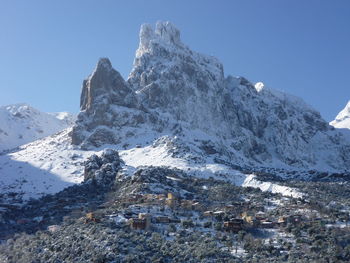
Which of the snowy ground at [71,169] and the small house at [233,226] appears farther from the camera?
the snowy ground at [71,169]

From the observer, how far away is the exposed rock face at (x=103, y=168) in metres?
130

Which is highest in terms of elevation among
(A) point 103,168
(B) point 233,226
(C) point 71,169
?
(C) point 71,169

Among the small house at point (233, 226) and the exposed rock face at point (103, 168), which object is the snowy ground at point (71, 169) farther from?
the small house at point (233, 226)

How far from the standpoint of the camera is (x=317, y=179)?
18388 centimetres

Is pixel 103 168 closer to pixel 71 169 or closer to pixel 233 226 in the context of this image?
pixel 71 169

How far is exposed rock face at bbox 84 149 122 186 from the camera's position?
427 feet

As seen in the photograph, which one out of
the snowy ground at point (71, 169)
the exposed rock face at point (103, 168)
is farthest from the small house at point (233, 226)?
the exposed rock face at point (103, 168)

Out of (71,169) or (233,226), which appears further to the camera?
(71,169)

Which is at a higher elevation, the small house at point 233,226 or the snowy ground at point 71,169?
the snowy ground at point 71,169

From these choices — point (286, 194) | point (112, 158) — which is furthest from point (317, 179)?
point (112, 158)

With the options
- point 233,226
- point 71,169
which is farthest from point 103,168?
point 233,226

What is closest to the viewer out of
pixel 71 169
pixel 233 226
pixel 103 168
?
pixel 233 226

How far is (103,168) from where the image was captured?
136 meters

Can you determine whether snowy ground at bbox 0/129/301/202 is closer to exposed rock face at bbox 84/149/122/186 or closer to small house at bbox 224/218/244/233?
exposed rock face at bbox 84/149/122/186
